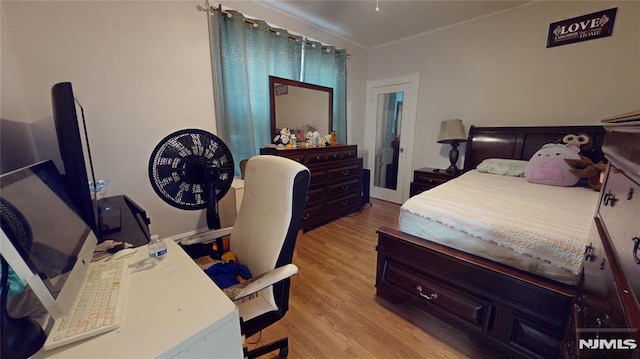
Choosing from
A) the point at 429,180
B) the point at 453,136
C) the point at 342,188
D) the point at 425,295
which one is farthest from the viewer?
the point at 342,188

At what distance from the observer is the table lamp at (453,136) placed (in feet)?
9.77

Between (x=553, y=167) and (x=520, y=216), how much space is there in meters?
1.19

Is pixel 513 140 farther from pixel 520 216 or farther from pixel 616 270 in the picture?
pixel 616 270

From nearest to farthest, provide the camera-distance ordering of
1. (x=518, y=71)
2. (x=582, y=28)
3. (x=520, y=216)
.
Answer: (x=520, y=216) < (x=582, y=28) < (x=518, y=71)

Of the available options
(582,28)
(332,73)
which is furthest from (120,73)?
(582,28)

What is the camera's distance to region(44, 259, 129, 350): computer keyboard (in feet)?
1.77

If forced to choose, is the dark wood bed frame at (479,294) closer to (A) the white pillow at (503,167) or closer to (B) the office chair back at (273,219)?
(B) the office chair back at (273,219)

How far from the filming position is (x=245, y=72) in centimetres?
247

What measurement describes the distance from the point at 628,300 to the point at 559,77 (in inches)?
119

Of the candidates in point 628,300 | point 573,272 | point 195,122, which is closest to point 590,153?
point 573,272

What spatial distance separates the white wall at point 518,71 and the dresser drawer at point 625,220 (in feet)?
7.60

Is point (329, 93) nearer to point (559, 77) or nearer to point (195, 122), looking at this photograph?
point (195, 122)

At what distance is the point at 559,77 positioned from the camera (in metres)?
2.49

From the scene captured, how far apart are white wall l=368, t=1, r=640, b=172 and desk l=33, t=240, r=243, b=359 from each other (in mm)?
3457
